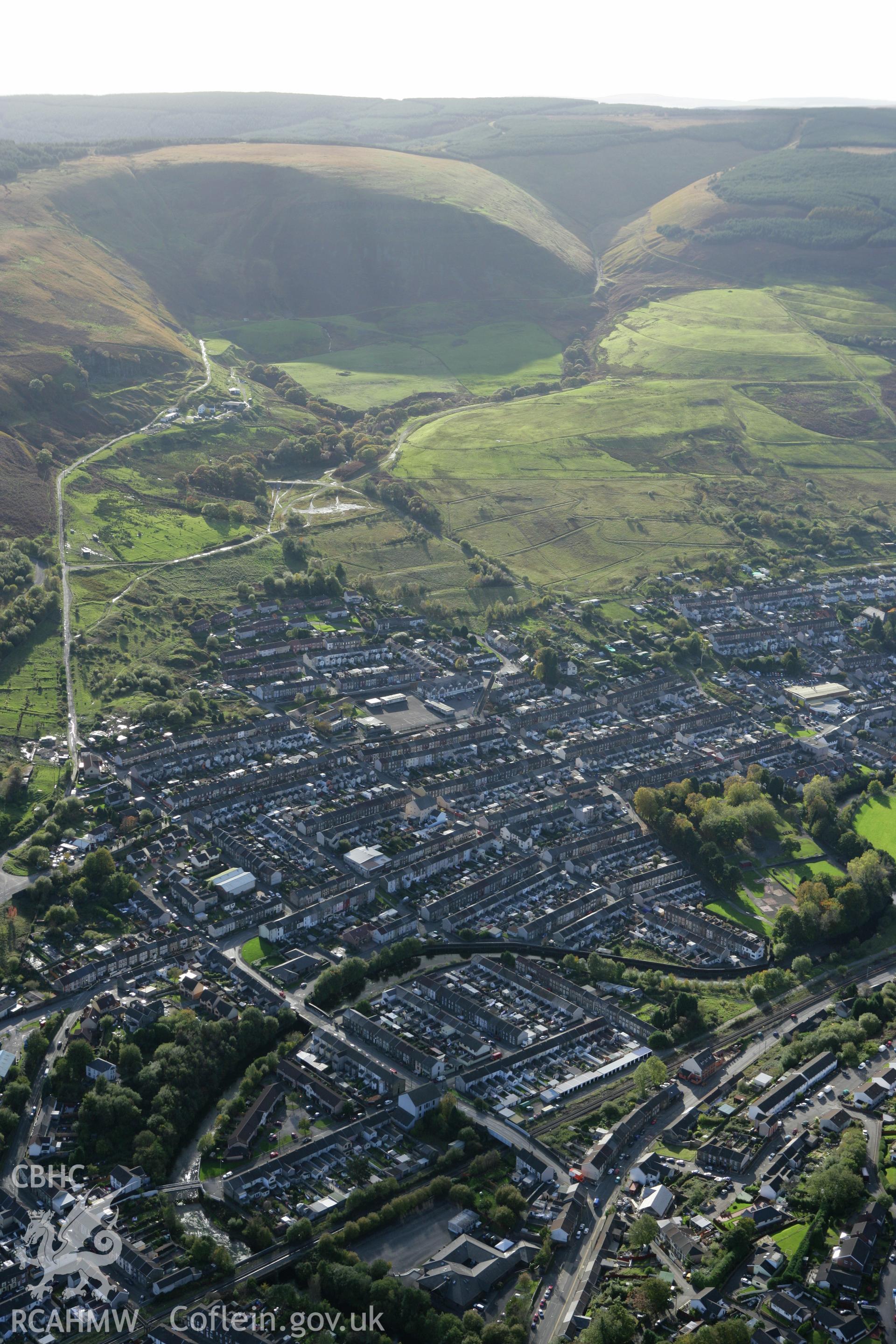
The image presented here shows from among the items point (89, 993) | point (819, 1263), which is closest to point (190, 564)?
point (89, 993)

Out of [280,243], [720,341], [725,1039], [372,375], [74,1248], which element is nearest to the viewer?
[74,1248]

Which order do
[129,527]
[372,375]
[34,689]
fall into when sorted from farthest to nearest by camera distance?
[372,375] < [129,527] < [34,689]

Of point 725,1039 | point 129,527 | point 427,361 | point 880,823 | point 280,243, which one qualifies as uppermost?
point 280,243

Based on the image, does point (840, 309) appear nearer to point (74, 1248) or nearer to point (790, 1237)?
point (790, 1237)

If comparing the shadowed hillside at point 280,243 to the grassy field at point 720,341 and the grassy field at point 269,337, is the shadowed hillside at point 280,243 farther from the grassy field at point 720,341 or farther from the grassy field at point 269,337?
the grassy field at point 720,341

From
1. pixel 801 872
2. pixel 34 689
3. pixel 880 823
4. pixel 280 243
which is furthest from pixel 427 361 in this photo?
pixel 801 872

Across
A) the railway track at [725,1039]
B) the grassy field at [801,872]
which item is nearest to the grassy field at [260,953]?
the railway track at [725,1039]
